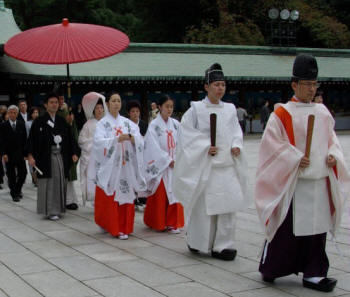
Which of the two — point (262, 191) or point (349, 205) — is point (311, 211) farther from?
point (349, 205)

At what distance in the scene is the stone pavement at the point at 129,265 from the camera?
4.54 m

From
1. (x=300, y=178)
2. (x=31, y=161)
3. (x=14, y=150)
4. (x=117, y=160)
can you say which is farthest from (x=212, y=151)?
(x=14, y=150)

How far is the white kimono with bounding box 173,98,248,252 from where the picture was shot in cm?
549

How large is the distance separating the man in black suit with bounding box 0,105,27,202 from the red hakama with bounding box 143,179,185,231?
3.64m

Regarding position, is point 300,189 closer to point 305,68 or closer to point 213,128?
point 305,68

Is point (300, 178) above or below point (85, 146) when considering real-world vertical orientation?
above

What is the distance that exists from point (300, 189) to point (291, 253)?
0.51m

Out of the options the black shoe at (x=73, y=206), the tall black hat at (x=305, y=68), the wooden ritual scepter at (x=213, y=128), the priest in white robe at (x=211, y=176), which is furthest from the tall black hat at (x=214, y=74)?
the black shoe at (x=73, y=206)

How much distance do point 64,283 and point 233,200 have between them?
176 cm

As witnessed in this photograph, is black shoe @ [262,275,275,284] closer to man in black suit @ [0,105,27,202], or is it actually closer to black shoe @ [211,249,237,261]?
black shoe @ [211,249,237,261]

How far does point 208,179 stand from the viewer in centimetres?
552

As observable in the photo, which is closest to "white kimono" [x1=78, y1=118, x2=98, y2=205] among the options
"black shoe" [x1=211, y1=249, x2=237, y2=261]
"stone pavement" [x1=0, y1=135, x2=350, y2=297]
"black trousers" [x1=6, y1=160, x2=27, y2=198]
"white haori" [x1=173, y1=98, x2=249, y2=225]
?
"stone pavement" [x1=0, y1=135, x2=350, y2=297]

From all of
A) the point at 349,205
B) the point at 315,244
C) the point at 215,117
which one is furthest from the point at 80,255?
the point at 349,205

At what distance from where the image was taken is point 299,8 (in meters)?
34.5
